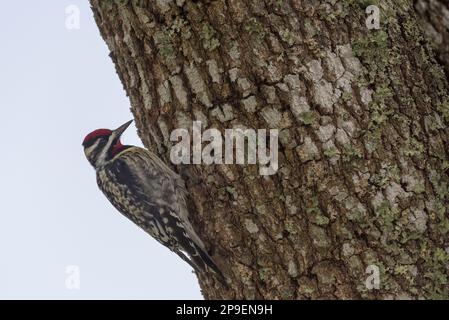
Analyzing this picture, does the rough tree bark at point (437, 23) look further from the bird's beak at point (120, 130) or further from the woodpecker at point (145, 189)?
the bird's beak at point (120, 130)

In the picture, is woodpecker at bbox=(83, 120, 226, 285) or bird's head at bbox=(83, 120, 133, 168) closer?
woodpecker at bbox=(83, 120, 226, 285)

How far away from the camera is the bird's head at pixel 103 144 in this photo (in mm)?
5066

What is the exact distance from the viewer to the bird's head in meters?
5.07

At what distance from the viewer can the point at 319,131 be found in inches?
115

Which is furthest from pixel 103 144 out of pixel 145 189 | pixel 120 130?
pixel 145 189

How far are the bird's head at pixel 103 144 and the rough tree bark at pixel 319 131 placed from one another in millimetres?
2007

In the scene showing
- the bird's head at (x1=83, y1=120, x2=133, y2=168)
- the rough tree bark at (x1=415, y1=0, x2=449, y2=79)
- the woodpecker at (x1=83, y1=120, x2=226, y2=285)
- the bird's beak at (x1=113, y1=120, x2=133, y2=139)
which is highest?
the rough tree bark at (x1=415, y1=0, x2=449, y2=79)

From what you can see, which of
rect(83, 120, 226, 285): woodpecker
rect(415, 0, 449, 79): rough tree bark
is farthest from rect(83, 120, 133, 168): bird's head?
rect(415, 0, 449, 79): rough tree bark

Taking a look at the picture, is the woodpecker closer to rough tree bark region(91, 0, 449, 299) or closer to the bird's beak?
the bird's beak

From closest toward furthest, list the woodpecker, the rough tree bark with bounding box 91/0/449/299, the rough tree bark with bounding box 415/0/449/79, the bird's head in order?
1. the rough tree bark with bounding box 91/0/449/299
2. the rough tree bark with bounding box 415/0/449/79
3. the woodpecker
4. the bird's head

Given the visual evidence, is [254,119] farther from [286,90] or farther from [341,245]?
[341,245]

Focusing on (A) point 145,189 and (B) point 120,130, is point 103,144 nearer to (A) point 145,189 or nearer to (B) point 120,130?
(B) point 120,130
